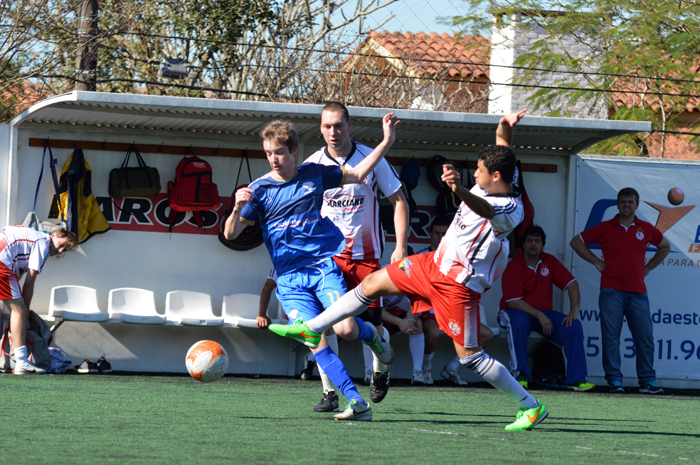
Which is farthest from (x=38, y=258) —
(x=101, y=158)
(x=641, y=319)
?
(x=641, y=319)

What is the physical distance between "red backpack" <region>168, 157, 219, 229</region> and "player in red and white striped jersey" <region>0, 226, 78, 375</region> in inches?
56.9

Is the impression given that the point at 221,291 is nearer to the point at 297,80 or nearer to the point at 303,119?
the point at 303,119

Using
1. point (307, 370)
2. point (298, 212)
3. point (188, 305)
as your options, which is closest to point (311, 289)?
point (298, 212)

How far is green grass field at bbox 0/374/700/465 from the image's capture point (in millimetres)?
3465

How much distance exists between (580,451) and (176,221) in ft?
21.3

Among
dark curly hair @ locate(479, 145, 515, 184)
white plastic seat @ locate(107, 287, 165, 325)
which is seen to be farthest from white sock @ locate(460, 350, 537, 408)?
white plastic seat @ locate(107, 287, 165, 325)

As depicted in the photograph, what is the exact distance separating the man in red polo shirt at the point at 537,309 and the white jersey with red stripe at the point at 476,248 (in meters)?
4.34

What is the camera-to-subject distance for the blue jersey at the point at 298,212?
506 centimetres

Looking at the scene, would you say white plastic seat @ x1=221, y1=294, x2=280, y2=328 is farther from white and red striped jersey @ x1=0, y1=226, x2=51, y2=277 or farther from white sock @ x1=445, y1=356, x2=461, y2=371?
white and red striped jersey @ x1=0, y1=226, x2=51, y2=277

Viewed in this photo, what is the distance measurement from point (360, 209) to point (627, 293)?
455 cm

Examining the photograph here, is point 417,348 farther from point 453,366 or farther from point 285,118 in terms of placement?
point 285,118

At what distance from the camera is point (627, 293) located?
9.16 meters

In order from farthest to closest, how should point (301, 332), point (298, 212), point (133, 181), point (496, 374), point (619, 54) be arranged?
point (619, 54) < point (133, 181) < point (298, 212) < point (301, 332) < point (496, 374)

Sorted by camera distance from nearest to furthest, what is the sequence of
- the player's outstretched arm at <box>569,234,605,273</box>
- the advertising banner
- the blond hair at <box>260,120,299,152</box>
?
1. the blond hair at <box>260,120,299,152</box>
2. the player's outstretched arm at <box>569,234,605,273</box>
3. the advertising banner
